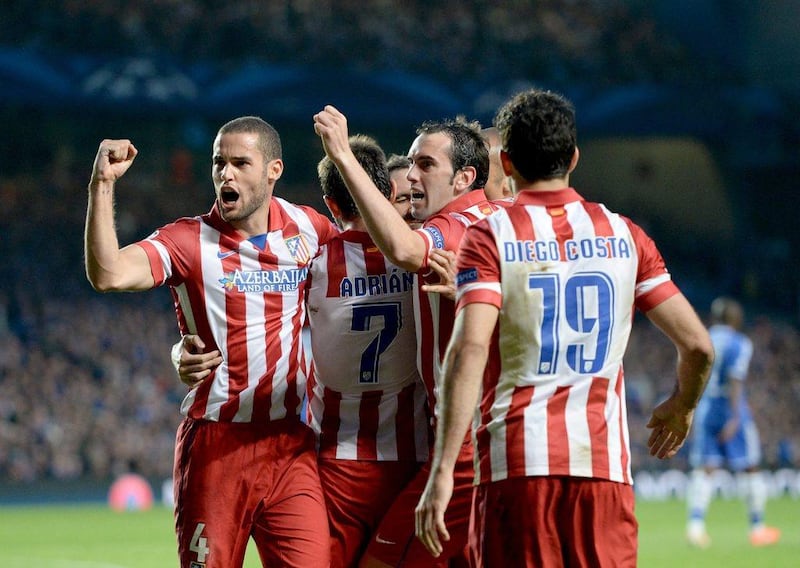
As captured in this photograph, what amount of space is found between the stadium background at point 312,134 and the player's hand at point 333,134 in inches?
537

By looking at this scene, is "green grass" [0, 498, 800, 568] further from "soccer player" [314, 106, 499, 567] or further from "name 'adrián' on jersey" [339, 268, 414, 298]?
"name 'adrián' on jersey" [339, 268, 414, 298]

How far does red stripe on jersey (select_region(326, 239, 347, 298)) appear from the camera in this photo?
547cm

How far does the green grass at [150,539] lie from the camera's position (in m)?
11.1

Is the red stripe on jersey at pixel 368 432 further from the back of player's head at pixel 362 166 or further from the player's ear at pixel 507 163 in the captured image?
the player's ear at pixel 507 163

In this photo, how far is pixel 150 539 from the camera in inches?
518

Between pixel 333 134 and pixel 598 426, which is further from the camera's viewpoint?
pixel 333 134

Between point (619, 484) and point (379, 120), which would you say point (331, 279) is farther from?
point (379, 120)

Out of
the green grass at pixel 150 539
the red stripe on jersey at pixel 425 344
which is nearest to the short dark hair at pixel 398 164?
the red stripe on jersey at pixel 425 344

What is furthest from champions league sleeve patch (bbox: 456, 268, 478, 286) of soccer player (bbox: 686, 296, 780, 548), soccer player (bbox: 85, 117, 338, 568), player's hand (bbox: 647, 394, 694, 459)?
soccer player (bbox: 686, 296, 780, 548)

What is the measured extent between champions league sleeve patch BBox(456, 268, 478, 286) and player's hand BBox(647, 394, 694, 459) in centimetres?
86

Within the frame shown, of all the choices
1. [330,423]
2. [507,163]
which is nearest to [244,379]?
[330,423]

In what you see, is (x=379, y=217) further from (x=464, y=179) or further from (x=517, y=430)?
(x=517, y=430)

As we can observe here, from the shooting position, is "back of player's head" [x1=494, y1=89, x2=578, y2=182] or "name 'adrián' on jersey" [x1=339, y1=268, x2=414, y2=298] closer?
"back of player's head" [x1=494, y1=89, x2=578, y2=182]

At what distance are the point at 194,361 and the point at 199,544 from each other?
0.77 meters
